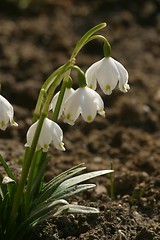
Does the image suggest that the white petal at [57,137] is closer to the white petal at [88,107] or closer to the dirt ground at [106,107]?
the white petal at [88,107]

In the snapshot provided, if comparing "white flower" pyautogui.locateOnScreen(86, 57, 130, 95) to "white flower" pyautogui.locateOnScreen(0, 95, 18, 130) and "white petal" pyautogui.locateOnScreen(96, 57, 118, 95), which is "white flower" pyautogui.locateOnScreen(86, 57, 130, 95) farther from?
"white flower" pyautogui.locateOnScreen(0, 95, 18, 130)

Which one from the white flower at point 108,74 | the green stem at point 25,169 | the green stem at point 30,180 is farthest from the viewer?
the green stem at point 30,180

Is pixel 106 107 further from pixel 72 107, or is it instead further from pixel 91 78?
pixel 72 107

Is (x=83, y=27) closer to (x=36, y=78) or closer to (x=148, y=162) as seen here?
(x=36, y=78)

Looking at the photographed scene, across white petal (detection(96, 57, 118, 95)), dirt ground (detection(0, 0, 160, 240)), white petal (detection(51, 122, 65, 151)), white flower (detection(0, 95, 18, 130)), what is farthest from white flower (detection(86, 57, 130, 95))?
dirt ground (detection(0, 0, 160, 240))

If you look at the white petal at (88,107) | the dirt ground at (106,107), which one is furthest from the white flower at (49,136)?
the dirt ground at (106,107)

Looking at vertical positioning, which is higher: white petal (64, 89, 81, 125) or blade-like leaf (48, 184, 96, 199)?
white petal (64, 89, 81, 125)
